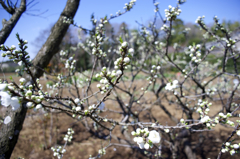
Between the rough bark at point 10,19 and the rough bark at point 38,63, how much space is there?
15.6 inches

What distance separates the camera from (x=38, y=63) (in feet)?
5.64

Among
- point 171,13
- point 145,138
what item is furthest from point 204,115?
point 171,13

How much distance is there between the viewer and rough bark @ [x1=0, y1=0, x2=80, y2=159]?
126 centimetres

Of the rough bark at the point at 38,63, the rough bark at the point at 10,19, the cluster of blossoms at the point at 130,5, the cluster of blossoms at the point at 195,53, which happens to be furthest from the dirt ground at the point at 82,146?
the cluster of blossoms at the point at 130,5

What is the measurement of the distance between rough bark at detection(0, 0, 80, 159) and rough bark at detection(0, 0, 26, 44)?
15.6 inches

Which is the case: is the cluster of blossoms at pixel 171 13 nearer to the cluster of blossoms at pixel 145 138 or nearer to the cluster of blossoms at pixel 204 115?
the cluster of blossoms at pixel 204 115

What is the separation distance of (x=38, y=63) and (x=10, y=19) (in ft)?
2.27

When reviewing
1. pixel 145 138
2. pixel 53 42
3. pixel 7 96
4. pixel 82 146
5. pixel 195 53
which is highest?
pixel 53 42

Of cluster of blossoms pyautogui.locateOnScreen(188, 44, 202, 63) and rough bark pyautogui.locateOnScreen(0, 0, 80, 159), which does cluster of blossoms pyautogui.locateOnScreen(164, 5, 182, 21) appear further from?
rough bark pyautogui.locateOnScreen(0, 0, 80, 159)

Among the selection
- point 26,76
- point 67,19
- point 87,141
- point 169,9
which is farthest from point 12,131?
point 87,141

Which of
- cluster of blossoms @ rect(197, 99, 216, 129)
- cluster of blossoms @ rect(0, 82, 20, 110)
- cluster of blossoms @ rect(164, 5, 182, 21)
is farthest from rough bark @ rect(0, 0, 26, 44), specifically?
cluster of blossoms @ rect(197, 99, 216, 129)

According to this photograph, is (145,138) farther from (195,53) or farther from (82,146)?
(82,146)

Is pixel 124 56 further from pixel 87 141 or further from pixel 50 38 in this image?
pixel 87 141

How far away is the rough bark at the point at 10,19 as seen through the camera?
156 cm
